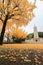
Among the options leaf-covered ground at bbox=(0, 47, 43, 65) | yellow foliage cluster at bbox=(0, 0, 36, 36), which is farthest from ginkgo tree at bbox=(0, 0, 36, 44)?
leaf-covered ground at bbox=(0, 47, 43, 65)

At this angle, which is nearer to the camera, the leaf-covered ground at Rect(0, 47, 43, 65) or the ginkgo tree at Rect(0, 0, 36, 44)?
the leaf-covered ground at Rect(0, 47, 43, 65)

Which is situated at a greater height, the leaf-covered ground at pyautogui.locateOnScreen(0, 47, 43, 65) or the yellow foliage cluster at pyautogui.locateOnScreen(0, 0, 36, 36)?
the yellow foliage cluster at pyautogui.locateOnScreen(0, 0, 36, 36)

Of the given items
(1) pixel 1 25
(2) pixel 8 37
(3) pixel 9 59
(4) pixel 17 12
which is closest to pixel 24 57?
(3) pixel 9 59

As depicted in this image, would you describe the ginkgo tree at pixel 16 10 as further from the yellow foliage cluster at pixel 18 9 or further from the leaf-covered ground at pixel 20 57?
the leaf-covered ground at pixel 20 57

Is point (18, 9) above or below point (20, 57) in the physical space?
above

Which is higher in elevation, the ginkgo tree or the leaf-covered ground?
the ginkgo tree

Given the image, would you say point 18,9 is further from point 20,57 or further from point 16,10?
point 20,57

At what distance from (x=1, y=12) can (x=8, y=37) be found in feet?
30.8

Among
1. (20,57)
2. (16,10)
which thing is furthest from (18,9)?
(20,57)

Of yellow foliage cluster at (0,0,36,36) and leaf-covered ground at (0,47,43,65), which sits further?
yellow foliage cluster at (0,0,36,36)

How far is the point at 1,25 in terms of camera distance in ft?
65.8

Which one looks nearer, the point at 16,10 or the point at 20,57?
the point at 20,57

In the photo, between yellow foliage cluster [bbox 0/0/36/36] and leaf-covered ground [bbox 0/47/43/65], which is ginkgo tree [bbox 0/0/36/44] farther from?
leaf-covered ground [bbox 0/47/43/65]

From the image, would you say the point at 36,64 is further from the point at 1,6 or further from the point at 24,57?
the point at 1,6
